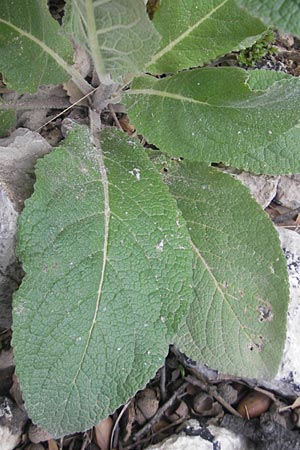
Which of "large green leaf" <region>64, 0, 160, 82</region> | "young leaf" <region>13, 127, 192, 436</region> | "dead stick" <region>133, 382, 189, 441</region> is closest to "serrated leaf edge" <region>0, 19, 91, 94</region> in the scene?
"large green leaf" <region>64, 0, 160, 82</region>

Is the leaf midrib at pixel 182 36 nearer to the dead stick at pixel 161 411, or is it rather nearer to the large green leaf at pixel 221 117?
the large green leaf at pixel 221 117

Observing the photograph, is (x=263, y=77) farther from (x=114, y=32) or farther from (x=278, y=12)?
(x=278, y=12)

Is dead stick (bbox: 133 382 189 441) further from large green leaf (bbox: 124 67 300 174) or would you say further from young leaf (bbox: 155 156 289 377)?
large green leaf (bbox: 124 67 300 174)

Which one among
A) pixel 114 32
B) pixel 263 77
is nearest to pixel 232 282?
pixel 263 77

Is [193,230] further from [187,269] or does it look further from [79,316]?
[79,316]

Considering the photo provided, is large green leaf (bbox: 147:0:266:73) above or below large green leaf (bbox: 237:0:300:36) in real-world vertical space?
below

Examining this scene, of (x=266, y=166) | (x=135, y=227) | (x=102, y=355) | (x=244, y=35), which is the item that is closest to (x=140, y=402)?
(x=102, y=355)

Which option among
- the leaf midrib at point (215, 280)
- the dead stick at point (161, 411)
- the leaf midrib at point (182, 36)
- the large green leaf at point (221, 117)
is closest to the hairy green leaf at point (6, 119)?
the large green leaf at point (221, 117)
